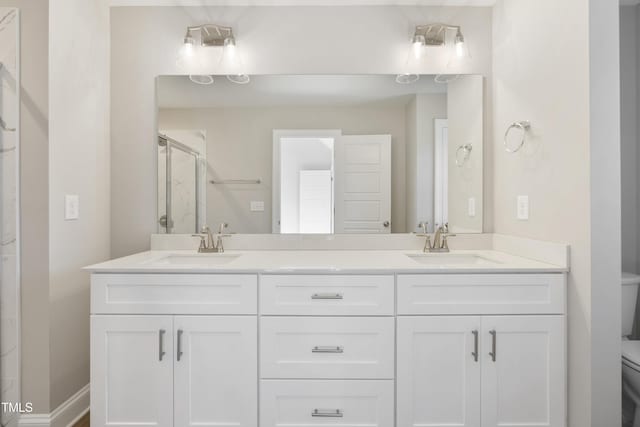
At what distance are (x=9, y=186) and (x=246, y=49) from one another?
57.0 inches

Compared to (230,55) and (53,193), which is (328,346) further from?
(230,55)

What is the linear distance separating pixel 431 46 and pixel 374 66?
0.38 meters

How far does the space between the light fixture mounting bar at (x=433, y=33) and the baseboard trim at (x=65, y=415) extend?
109 inches

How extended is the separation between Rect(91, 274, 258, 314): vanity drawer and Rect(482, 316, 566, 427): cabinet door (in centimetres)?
110

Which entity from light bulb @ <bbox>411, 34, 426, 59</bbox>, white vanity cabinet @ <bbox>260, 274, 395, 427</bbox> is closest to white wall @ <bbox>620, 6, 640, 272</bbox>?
light bulb @ <bbox>411, 34, 426, 59</bbox>

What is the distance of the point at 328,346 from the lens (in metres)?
1.58

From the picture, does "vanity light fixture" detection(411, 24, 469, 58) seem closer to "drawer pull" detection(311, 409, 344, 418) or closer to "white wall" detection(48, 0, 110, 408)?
"white wall" detection(48, 0, 110, 408)

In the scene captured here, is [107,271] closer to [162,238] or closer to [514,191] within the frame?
[162,238]

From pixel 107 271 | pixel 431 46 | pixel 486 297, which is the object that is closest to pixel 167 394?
pixel 107 271

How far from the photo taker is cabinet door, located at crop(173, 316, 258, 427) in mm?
1571

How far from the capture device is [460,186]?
86.3 inches

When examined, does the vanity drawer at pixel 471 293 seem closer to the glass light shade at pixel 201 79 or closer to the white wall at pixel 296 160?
the white wall at pixel 296 160

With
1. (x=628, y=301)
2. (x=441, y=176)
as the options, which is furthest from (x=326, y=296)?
(x=628, y=301)

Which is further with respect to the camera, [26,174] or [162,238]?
[162,238]
